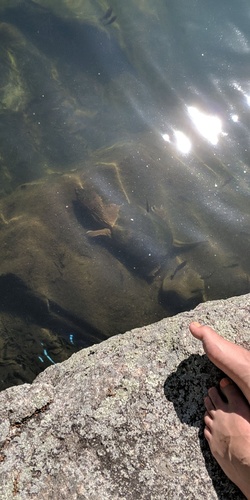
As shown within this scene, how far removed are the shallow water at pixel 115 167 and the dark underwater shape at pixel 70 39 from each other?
14 millimetres

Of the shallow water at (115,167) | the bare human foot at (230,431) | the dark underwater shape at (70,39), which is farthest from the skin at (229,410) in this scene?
the dark underwater shape at (70,39)

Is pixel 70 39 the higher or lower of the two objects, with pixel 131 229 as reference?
higher

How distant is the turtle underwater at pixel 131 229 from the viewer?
13.2 feet

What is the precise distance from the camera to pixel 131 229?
4074 mm

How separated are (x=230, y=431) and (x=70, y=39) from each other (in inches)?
178

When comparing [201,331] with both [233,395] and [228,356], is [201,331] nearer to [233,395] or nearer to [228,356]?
[228,356]

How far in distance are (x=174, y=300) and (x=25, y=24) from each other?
3.70m

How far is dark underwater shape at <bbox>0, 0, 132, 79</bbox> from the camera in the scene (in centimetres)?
505

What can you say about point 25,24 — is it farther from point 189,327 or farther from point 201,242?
point 189,327

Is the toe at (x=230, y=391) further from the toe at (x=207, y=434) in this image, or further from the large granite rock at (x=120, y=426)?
the toe at (x=207, y=434)

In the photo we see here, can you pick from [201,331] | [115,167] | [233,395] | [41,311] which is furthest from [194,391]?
[115,167]

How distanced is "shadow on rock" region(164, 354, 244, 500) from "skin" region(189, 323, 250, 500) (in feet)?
0.19

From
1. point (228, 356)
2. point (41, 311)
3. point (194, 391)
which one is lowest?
point (41, 311)

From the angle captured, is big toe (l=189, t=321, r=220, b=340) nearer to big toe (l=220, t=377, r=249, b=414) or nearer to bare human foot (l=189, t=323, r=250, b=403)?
bare human foot (l=189, t=323, r=250, b=403)
